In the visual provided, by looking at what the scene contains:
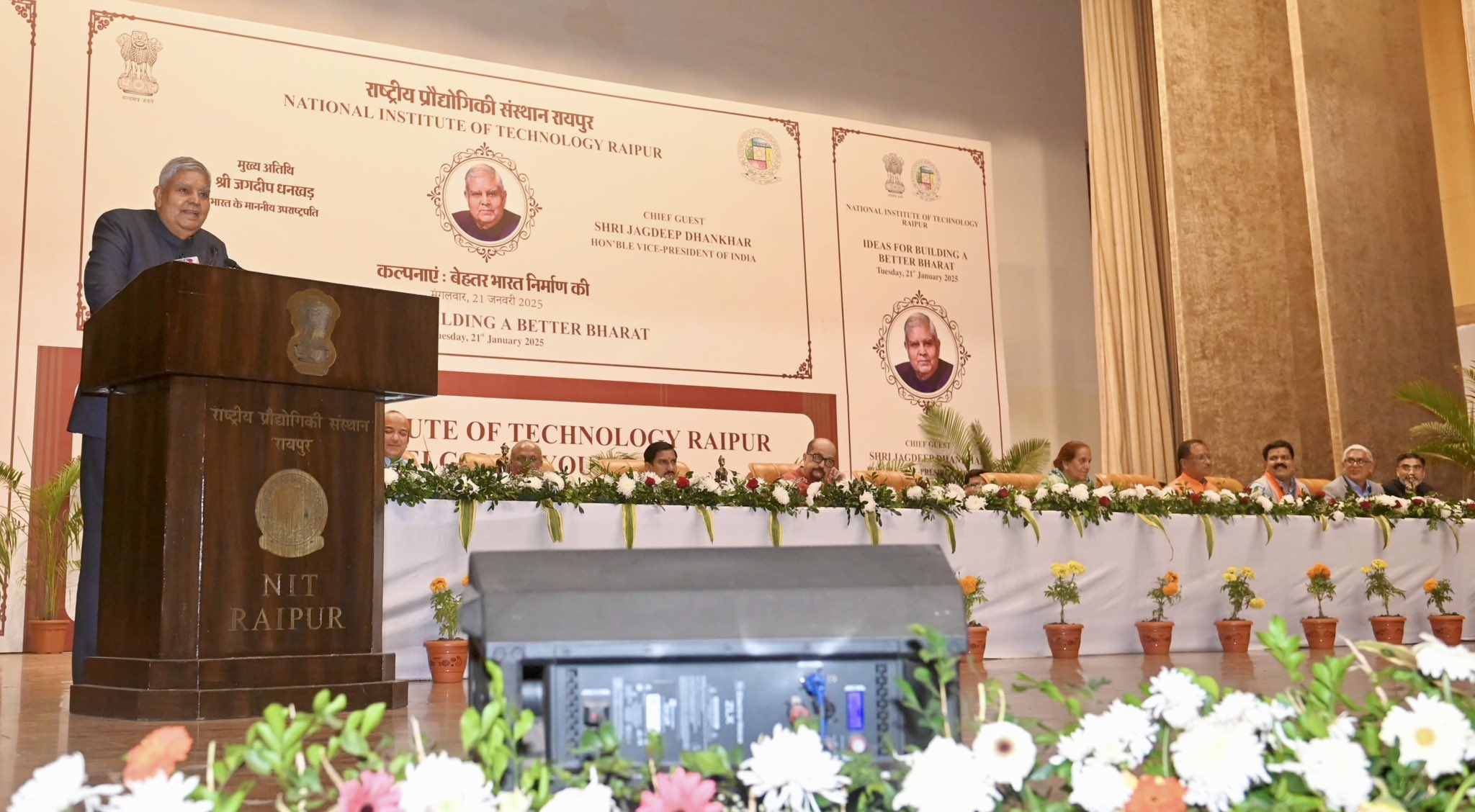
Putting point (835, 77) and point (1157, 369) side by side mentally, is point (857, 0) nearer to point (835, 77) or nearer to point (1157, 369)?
point (835, 77)

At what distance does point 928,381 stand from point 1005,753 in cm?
882

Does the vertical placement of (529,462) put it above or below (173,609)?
above

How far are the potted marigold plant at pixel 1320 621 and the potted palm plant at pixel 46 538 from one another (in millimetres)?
5975

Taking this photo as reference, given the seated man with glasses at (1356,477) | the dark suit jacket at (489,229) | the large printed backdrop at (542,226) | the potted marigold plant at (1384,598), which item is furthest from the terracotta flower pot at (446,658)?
the seated man with glasses at (1356,477)

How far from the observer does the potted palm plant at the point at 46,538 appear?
22.9ft

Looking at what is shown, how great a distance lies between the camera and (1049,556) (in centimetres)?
554

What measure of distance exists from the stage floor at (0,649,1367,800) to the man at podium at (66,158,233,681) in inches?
11.1

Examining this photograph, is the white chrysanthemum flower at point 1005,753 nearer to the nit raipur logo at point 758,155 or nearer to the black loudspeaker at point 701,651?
the black loudspeaker at point 701,651

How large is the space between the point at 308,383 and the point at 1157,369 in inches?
358

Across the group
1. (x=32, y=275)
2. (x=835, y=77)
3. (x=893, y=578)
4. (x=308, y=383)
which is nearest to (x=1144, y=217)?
(x=835, y=77)

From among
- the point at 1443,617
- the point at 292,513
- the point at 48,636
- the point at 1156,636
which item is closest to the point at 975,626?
the point at 1156,636

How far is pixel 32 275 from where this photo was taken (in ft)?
23.6

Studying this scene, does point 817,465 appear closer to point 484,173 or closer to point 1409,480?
point 484,173

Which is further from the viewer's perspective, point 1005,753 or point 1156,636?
point 1156,636
